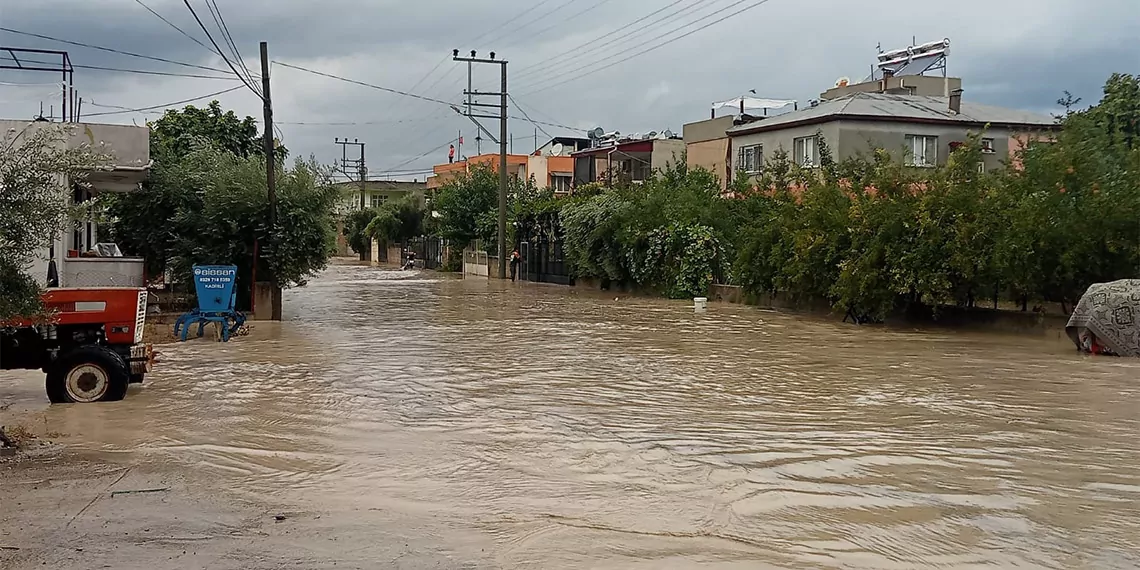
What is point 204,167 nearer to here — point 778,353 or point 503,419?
point 778,353

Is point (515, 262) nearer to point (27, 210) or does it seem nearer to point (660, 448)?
point (660, 448)

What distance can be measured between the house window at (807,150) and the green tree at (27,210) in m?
31.2

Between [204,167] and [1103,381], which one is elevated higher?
[204,167]

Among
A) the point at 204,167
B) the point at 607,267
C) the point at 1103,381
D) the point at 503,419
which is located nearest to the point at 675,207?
the point at 607,267

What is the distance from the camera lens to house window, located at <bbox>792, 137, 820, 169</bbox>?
37.8 m

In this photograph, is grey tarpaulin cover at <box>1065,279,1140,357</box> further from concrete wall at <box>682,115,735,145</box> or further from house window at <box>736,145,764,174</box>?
concrete wall at <box>682,115,735,145</box>

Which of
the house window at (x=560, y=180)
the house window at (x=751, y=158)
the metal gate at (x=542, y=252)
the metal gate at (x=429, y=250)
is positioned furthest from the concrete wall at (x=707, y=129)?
the house window at (x=560, y=180)

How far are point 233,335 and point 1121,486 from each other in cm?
1551

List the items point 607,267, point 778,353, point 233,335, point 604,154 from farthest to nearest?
1. point 604,154
2. point 607,267
3. point 233,335
4. point 778,353

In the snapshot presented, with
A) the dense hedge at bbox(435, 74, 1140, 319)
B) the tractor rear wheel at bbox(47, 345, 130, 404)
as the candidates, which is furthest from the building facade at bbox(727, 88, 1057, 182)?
the tractor rear wheel at bbox(47, 345, 130, 404)

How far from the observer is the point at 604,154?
58875mm

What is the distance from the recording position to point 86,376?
1126 cm

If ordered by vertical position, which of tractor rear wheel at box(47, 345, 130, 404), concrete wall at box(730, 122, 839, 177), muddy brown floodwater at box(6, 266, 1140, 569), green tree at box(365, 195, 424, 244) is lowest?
muddy brown floodwater at box(6, 266, 1140, 569)

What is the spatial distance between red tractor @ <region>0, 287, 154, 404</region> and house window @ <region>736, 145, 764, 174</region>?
108 feet
